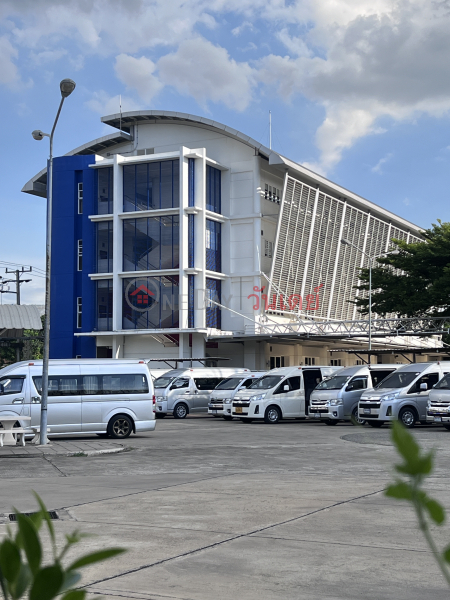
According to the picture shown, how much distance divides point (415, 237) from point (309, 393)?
47.6 metres

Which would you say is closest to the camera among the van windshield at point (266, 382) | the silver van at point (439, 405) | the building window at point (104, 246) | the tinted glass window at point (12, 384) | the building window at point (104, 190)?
the tinted glass window at point (12, 384)

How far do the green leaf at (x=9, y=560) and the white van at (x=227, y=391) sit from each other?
1266 inches

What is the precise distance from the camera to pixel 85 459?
55.8 feet

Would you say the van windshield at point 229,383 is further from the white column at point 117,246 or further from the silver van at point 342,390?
the white column at point 117,246

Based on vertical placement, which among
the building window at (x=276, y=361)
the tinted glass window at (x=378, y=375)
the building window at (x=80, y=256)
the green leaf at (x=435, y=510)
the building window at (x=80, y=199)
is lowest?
the green leaf at (x=435, y=510)

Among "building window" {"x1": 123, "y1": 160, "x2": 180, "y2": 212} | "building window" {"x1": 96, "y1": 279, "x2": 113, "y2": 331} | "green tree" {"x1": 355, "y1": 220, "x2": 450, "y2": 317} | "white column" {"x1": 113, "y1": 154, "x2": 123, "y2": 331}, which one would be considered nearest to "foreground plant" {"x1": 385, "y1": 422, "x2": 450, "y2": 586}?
"green tree" {"x1": 355, "y1": 220, "x2": 450, "y2": 317}

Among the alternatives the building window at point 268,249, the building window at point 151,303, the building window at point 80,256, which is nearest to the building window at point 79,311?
the building window at point 80,256

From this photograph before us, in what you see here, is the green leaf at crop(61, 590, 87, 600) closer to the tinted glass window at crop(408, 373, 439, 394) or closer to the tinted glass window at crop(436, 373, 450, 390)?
the tinted glass window at crop(436, 373, 450, 390)

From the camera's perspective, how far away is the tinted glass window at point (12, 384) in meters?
22.1

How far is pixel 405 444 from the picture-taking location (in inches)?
35.9

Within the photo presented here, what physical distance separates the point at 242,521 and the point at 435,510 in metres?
8.30

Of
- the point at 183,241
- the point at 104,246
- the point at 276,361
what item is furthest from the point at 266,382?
the point at 104,246

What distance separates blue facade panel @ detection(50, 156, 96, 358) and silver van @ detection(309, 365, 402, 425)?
2745 centimetres

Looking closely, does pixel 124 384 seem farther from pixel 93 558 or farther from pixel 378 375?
pixel 93 558
